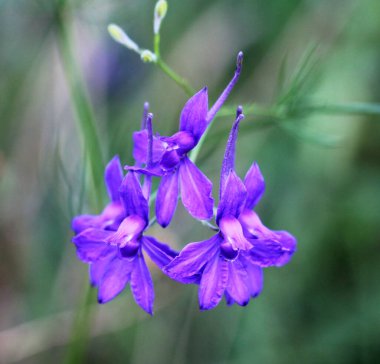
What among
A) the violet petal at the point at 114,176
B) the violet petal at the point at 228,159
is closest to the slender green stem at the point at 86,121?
the violet petal at the point at 114,176

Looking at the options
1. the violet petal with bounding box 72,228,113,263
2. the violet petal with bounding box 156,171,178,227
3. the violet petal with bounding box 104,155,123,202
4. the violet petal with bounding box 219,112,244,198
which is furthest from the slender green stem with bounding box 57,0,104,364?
the violet petal with bounding box 219,112,244,198

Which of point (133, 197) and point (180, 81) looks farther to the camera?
point (180, 81)

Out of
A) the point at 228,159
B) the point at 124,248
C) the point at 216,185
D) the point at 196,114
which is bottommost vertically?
the point at 216,185

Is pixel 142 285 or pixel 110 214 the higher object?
pixel 110 214

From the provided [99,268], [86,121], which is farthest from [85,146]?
[99,268]

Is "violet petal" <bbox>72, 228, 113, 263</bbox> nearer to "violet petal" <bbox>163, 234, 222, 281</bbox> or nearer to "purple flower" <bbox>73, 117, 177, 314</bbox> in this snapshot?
"purple flower" <bbox>73, 117, 177, 314</bbox>

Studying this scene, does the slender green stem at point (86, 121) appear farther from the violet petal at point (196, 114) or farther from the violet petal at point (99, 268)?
the violet petal at point (196, 114)

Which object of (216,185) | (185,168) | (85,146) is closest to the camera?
(185,168)

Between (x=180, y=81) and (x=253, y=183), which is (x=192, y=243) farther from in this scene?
(x=180, y=81)
